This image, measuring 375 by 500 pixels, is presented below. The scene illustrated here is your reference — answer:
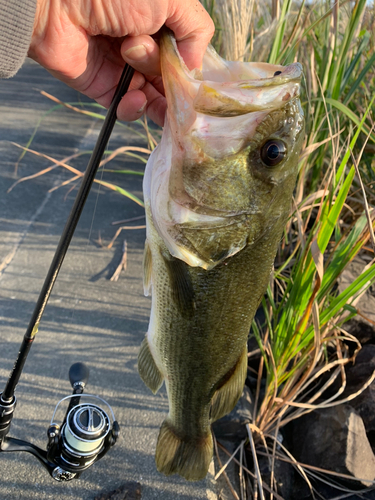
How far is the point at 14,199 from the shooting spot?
320 centimetres

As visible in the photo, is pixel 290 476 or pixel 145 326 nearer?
pixel 290 476

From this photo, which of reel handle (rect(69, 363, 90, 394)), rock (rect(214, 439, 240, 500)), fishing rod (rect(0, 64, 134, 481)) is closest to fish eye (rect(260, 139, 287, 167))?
fishing rod (rect(0, 64, 134, 481))

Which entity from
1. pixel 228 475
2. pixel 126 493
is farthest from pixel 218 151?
pixel 228 475

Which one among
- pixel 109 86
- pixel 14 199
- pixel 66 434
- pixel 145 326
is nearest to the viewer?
pixel 66 434

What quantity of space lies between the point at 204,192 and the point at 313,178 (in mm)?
1677

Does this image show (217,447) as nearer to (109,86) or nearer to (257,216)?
(257,216)

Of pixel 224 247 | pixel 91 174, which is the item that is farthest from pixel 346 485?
pixel 91 174

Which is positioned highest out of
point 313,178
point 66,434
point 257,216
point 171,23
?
point 171,23

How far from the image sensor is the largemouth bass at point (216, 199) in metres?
1.05

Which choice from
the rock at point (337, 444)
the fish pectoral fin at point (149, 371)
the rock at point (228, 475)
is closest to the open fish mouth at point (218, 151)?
the fish pectoral fin at point (149, 371)

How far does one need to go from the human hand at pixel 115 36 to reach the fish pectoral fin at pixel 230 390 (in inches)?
38.1

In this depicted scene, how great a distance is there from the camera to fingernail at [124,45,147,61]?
1151 millimetres

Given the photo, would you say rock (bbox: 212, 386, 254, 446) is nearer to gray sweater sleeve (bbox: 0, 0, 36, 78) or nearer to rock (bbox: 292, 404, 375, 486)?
rock (bbox: 292, 404, 375, 486)

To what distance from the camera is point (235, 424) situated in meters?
2.07
